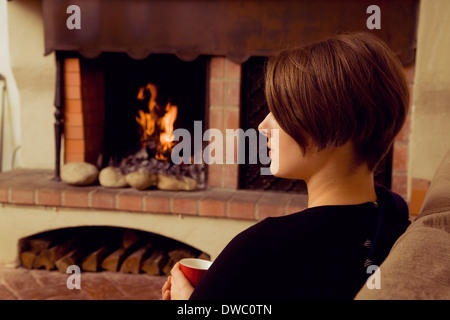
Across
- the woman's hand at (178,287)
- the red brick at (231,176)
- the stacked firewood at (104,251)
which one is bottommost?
the stacked firewood at (104,251)

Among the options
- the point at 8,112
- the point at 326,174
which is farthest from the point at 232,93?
the point at 326,174

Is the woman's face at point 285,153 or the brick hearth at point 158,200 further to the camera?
the brick hearth at point 158,200

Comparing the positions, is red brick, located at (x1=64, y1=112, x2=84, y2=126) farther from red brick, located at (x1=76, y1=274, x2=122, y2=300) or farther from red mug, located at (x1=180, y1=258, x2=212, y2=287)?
red mug, located at (x1=180, y1=258, x2=212, y2=287)

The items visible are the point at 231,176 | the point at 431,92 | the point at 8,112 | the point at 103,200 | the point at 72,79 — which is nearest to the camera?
the point at 431,92

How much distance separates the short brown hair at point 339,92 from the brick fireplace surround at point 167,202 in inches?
64.1

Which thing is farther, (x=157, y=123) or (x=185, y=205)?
(x=157, y=123)

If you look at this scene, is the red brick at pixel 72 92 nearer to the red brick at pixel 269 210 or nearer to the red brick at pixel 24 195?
the red brick at pixel 24 195

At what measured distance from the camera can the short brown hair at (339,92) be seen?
0.84m

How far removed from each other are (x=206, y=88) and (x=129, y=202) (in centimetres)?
68

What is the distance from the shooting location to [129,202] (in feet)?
Answer: 8.67

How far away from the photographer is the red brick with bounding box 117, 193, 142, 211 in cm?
263

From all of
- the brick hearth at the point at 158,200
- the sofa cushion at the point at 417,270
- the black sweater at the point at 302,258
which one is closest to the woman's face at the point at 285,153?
the black sweater at the point at 302,258

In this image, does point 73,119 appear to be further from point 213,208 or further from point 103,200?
point 213,208

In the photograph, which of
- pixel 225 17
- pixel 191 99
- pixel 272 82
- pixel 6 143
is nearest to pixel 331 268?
pixel 272 82
